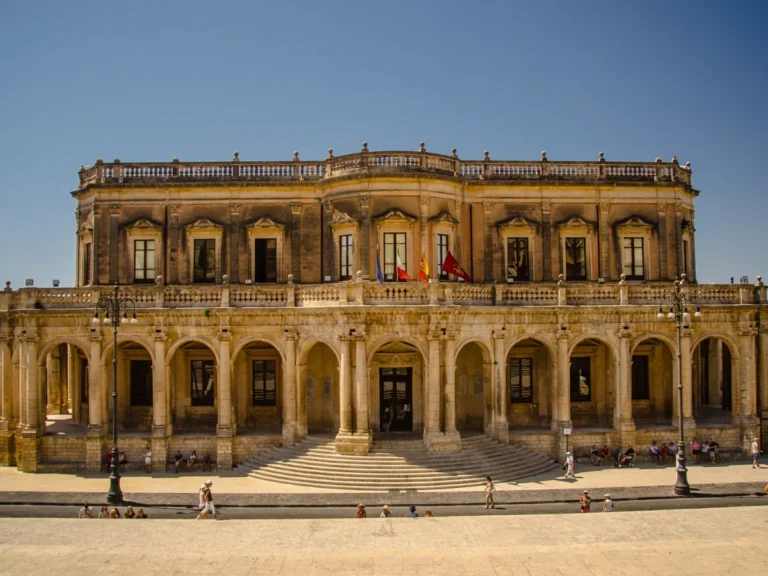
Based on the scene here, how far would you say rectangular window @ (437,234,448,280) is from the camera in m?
36.2

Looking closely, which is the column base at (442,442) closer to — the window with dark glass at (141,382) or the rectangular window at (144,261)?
the window with dark glass at (141,382)

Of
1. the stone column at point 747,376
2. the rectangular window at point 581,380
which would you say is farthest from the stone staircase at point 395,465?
the stone column at point 747,376

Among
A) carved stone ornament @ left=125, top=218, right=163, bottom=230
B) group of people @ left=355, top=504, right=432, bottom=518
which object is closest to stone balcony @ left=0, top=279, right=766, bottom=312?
carved stone ornament @ left=125, top=218, right=163, bottom=230

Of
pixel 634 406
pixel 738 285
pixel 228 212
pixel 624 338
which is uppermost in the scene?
pixel 228 212

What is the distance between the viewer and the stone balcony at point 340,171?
122ft

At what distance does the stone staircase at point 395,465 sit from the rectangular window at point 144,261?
1179 cm

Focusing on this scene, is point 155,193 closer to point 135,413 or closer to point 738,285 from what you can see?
point 135,413

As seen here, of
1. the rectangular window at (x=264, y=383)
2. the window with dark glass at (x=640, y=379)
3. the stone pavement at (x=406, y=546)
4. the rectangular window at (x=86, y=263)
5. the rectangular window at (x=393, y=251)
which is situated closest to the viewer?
the stone pavement at (x=406, y=546)

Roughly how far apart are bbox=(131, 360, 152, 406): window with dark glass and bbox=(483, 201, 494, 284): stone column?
18457mm

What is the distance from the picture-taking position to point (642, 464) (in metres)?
33.8

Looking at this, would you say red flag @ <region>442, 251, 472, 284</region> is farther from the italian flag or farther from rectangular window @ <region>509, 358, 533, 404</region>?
rectangular window @ <region>509, 358, 533, 404</region>

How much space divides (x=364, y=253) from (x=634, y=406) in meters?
16.5

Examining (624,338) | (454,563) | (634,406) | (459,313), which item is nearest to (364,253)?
(459,313)

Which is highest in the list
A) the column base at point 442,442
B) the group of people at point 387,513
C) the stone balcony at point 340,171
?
the stone balcony at point 340,171
